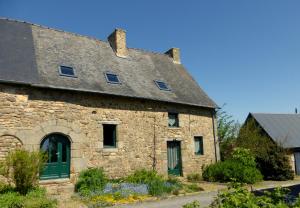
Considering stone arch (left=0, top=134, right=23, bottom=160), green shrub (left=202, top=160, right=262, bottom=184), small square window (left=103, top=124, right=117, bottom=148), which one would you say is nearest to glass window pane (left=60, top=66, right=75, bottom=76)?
small square window (left=103, top=124, right=117, bottom=148)

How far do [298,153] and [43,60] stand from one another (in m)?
16.1

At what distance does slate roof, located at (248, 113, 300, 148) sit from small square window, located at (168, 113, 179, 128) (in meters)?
6.78

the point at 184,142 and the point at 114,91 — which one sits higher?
the point at 114,91

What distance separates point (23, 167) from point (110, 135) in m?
4.39

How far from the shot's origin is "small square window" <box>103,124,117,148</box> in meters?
13.0

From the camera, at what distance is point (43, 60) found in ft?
41.7

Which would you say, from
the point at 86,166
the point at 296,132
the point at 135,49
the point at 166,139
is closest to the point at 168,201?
the point at 86,166

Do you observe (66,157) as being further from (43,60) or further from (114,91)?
(43,60)

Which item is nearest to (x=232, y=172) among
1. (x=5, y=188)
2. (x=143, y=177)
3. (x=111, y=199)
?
(x=143, y=177)

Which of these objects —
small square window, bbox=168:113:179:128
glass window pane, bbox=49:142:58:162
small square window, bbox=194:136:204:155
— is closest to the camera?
glass window pane, bbox=49:142:58:162

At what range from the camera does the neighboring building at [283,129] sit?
18.4 m

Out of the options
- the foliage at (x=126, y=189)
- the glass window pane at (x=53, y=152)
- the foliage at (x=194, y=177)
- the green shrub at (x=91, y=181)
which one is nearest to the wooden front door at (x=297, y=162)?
the foliage at (x=194, y=177)

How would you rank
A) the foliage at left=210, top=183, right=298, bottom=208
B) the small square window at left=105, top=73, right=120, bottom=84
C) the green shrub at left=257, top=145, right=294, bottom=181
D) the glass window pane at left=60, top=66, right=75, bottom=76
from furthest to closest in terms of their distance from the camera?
1. the green shrub at left=257, top=145, right=294, bottom=181
2. the small square window at left=105, top=73, right=120, bottom=84
3. the glass window pane at left=60, top=66, right=75, bottom=76
4. the foliage at left=210, top=183, right=298, bottom=208

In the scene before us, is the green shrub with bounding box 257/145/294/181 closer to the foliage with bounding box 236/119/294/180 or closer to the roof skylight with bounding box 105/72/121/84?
the foliage with bounding box 236/119/294/180
